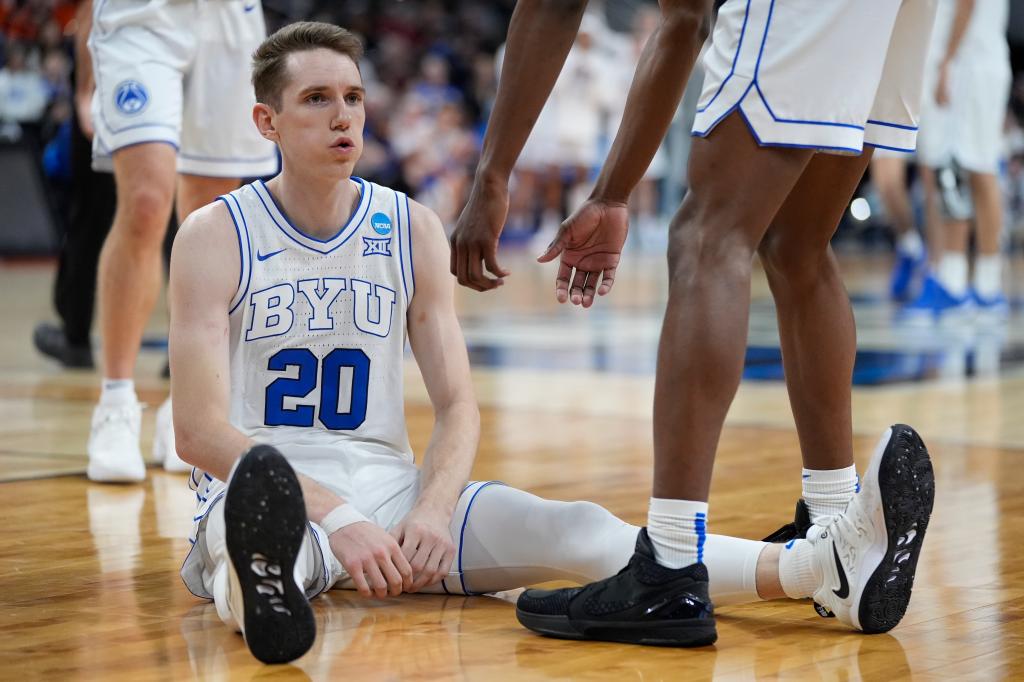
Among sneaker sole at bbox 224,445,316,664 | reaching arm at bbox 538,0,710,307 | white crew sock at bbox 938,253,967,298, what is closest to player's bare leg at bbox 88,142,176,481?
reaching arm at bbox 538,0,710,307

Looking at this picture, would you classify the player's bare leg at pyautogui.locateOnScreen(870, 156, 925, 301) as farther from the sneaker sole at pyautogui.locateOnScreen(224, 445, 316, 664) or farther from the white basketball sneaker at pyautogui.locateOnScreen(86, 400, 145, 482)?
the sneaker sole at pyautogui.locateOnScreen(224, 445, 316, 664)

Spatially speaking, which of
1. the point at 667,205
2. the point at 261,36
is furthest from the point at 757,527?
the point at 667,205

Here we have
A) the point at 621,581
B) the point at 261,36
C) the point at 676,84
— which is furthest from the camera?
the point at 261,36

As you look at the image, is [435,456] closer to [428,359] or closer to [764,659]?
[428,359]

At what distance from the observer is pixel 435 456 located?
2.82 meters

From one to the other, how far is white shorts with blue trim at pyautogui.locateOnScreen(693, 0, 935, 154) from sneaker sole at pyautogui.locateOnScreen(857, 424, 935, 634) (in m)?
0.46

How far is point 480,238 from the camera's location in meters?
2.61

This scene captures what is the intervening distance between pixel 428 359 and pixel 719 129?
0.74 meters

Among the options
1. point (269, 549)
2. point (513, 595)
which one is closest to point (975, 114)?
point (513, 595)

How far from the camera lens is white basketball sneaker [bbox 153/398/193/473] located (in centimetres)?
417

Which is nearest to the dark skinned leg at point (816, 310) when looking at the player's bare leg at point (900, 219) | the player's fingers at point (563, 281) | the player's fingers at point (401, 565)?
the player's fingers at point (563, 281)

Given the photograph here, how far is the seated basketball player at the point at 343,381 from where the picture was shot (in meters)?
2.62

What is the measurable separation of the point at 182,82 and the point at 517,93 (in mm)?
1874

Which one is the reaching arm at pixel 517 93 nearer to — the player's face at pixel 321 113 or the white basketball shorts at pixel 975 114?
the player's face at pixel 321 113
